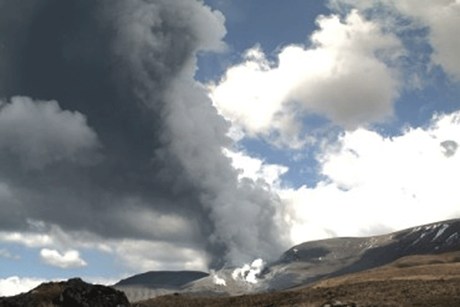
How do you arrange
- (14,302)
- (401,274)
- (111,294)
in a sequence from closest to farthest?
(14,302) < (111,294) < (401,274)

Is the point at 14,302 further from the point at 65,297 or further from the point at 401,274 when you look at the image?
the point at 401,274

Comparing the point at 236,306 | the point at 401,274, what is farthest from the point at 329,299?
the point at 401,274

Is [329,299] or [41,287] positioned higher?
[41,287]

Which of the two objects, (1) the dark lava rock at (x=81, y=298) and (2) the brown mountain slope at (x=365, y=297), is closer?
(1) the dark lava rock at (x=81, y=298)

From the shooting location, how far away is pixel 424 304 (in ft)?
148

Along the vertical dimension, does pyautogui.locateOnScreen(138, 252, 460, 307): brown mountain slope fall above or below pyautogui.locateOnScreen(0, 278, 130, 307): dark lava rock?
below

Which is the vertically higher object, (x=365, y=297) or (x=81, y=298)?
(x=81, y=298)

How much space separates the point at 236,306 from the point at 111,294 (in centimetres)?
1507

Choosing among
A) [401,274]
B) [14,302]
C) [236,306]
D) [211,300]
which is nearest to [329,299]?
[236,306]

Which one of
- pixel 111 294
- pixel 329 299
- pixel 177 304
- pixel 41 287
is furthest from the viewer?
pixel 177 304

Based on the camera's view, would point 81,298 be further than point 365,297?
No

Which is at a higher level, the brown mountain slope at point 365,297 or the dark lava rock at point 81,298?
the dark lava rock at point 81,298

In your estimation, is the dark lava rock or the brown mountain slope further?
the brown mountain slope

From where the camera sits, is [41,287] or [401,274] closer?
[41,287]
